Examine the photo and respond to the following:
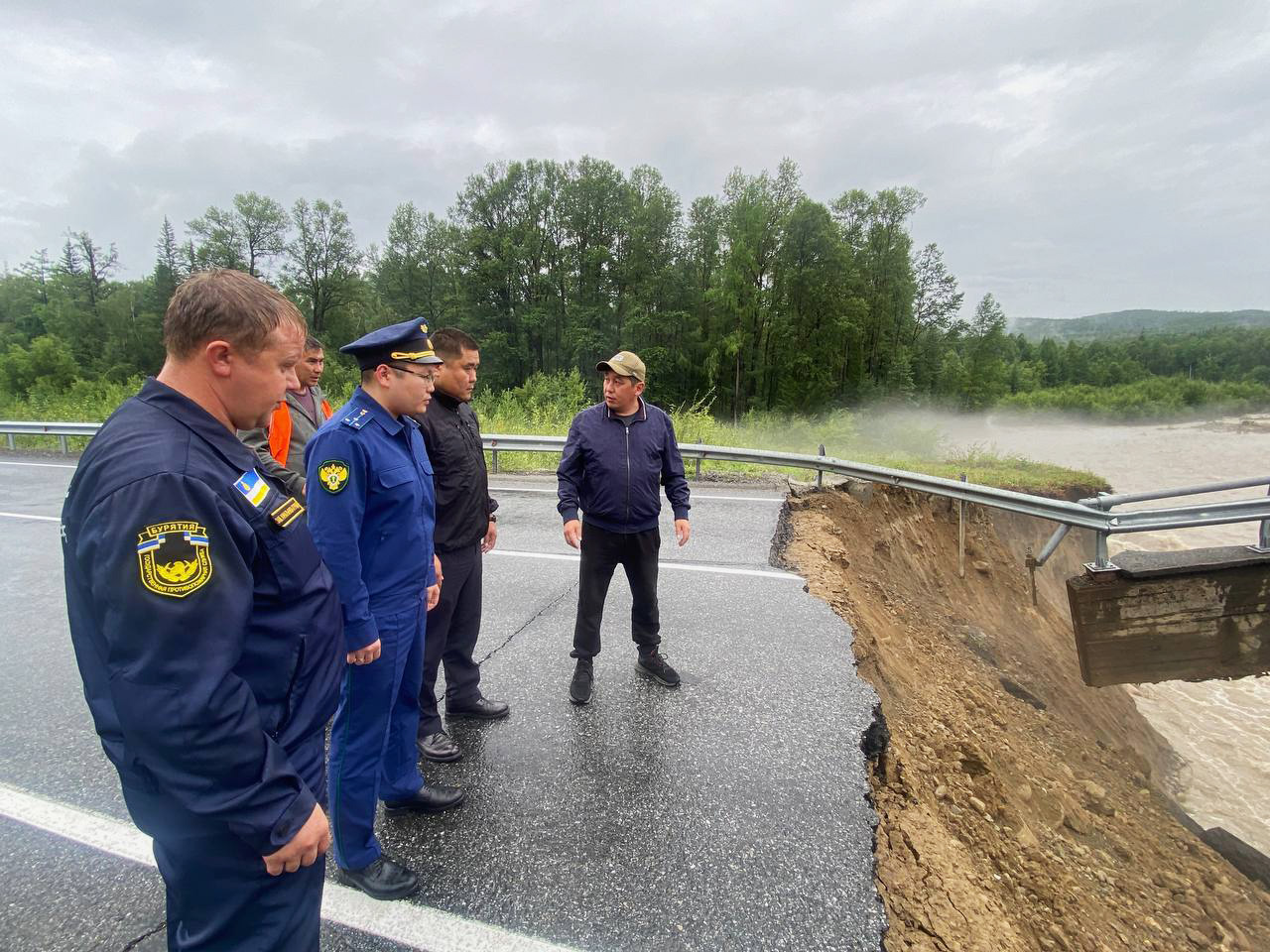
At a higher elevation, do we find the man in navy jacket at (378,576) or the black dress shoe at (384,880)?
the man in navy jacket at (378,576)

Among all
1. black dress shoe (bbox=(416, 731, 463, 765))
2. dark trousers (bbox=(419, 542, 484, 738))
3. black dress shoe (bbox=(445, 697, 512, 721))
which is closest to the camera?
black dress shoe (bbox=(416, 731, 463, 765))

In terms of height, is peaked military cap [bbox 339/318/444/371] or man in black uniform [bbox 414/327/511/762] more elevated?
peaked military cap [bbox 339/318/444/371]

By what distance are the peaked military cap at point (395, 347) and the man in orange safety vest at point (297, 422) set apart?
3.82 ft

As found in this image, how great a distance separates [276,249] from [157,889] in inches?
1877

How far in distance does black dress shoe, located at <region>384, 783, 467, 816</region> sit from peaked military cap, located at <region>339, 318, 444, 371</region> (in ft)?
5.94

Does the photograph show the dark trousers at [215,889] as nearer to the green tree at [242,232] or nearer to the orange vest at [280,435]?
the orange vest at [280,435]

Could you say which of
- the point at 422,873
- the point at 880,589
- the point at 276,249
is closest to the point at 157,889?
the point at 422,873

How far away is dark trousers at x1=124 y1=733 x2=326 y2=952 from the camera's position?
132 centimetres

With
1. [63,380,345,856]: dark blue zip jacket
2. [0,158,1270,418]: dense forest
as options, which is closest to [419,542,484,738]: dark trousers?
[63,380,345,856]: dark blue zip jacket

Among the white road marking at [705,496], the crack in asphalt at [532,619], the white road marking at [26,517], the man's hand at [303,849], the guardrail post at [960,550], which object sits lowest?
the guardrail post at [960,550]

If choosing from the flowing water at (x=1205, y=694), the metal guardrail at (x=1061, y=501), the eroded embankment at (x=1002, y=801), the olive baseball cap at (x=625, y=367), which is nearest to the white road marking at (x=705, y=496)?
the eroded embankment at (x=1002, y=801)

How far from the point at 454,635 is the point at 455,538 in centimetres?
57

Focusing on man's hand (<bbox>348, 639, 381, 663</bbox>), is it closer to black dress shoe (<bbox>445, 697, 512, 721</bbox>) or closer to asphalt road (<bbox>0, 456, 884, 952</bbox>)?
asphalt road (<bbox>0, 456, 884, 952</bbox>)

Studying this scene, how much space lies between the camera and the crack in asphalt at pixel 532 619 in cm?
397
